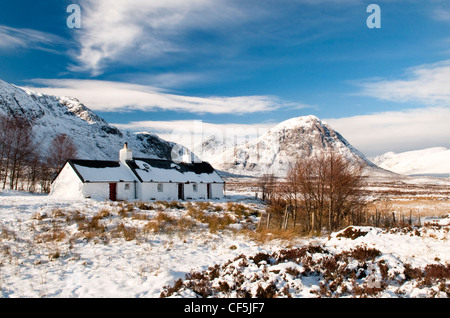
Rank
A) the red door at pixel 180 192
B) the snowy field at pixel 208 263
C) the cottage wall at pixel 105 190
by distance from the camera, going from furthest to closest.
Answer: the red door at pixel 180 192 → the cottage wall at pixel 105 190 → the snowy field at pixel 208 263

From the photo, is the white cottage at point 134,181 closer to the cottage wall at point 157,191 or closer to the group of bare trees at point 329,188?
the cottage wall at point 157,191

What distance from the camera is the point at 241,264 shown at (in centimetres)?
1047

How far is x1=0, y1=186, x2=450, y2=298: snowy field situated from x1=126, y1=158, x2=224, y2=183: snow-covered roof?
20.1m

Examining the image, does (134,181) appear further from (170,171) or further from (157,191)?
(170,171)

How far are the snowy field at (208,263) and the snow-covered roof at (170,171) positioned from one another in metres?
20.1

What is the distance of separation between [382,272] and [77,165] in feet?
107

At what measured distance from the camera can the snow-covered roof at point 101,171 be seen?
33.0m

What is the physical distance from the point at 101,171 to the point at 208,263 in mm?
26952

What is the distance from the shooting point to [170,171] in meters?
40.7

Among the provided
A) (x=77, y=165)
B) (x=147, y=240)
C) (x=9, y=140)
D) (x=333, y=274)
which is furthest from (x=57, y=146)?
(x=333, y=274)

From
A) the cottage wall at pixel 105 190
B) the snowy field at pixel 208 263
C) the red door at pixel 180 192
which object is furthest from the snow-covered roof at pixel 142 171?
the snowy field at pixel 208 263

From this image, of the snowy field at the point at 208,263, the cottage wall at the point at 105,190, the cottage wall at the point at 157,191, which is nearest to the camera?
the snowy field at the point at 208,263

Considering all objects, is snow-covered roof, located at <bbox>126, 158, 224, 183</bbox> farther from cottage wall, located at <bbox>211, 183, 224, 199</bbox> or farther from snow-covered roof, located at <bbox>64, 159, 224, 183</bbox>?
cottage wall, located at <bbox>211, 183, 224, 199</bbox>
